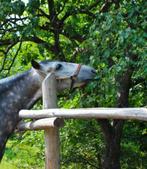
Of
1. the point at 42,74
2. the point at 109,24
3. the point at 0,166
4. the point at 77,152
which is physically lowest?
the point at 0,166

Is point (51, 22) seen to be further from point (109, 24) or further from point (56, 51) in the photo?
point (109, 24)

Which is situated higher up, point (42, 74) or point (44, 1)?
point (44, 1)

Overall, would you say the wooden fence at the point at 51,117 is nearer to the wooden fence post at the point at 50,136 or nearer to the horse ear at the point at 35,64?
the wooden fence post at the point at 50,136

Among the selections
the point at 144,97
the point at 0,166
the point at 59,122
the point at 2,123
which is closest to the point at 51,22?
the point at 144,97

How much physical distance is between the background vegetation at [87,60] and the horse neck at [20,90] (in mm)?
684

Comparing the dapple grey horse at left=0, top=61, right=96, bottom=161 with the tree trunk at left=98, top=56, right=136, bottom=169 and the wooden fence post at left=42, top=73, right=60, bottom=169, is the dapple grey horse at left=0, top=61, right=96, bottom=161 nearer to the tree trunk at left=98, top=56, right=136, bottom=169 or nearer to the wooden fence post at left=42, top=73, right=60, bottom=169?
the wooden fence post at left=42, top=73, right=60, bottom=169

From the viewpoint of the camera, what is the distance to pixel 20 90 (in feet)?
14.3

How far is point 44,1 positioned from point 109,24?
188cm

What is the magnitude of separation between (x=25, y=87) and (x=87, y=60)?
4.50 feet

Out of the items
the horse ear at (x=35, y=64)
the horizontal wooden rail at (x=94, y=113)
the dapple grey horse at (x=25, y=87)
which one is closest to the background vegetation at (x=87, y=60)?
the dapple grey horse at (x=25, y=87)

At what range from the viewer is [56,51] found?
662 cm

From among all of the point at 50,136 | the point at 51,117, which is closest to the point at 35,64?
the point at 51,117

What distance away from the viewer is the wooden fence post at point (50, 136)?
387cm

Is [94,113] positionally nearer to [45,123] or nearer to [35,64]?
[45,123]
